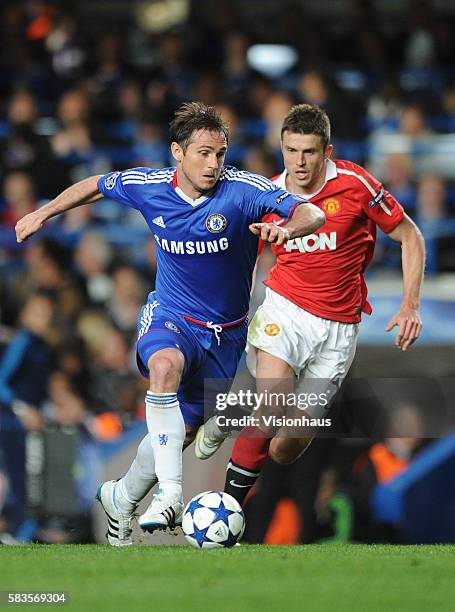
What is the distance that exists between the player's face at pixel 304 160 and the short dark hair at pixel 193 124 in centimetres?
55

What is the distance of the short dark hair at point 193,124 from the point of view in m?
6.86

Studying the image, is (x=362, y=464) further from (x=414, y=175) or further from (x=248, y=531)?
(x=414, y=175)

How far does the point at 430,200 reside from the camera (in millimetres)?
11844

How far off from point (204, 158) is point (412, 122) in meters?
6.30

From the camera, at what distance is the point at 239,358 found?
7277mm

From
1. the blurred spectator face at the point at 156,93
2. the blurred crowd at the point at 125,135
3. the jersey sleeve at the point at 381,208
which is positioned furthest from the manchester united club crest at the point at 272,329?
the blurred spectator face at the point at 156,93

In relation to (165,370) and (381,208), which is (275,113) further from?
(165,370)

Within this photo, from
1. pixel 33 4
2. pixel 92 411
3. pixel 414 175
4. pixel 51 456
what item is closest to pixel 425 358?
pixel 414 175

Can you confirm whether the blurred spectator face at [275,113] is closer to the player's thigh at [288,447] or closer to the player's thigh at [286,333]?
the player's thigh at [286,333]

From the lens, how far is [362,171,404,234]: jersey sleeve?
7402 mm

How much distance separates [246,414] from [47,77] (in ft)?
26.5

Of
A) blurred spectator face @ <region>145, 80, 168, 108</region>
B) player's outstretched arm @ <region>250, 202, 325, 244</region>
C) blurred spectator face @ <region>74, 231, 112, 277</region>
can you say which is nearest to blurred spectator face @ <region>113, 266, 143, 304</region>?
blurred spectator face @ <region>74, 231, 112, 277</region>

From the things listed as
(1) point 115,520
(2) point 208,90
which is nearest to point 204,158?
(1) point 115,520

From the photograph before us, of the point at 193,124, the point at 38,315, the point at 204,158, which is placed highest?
the point at 193,124
